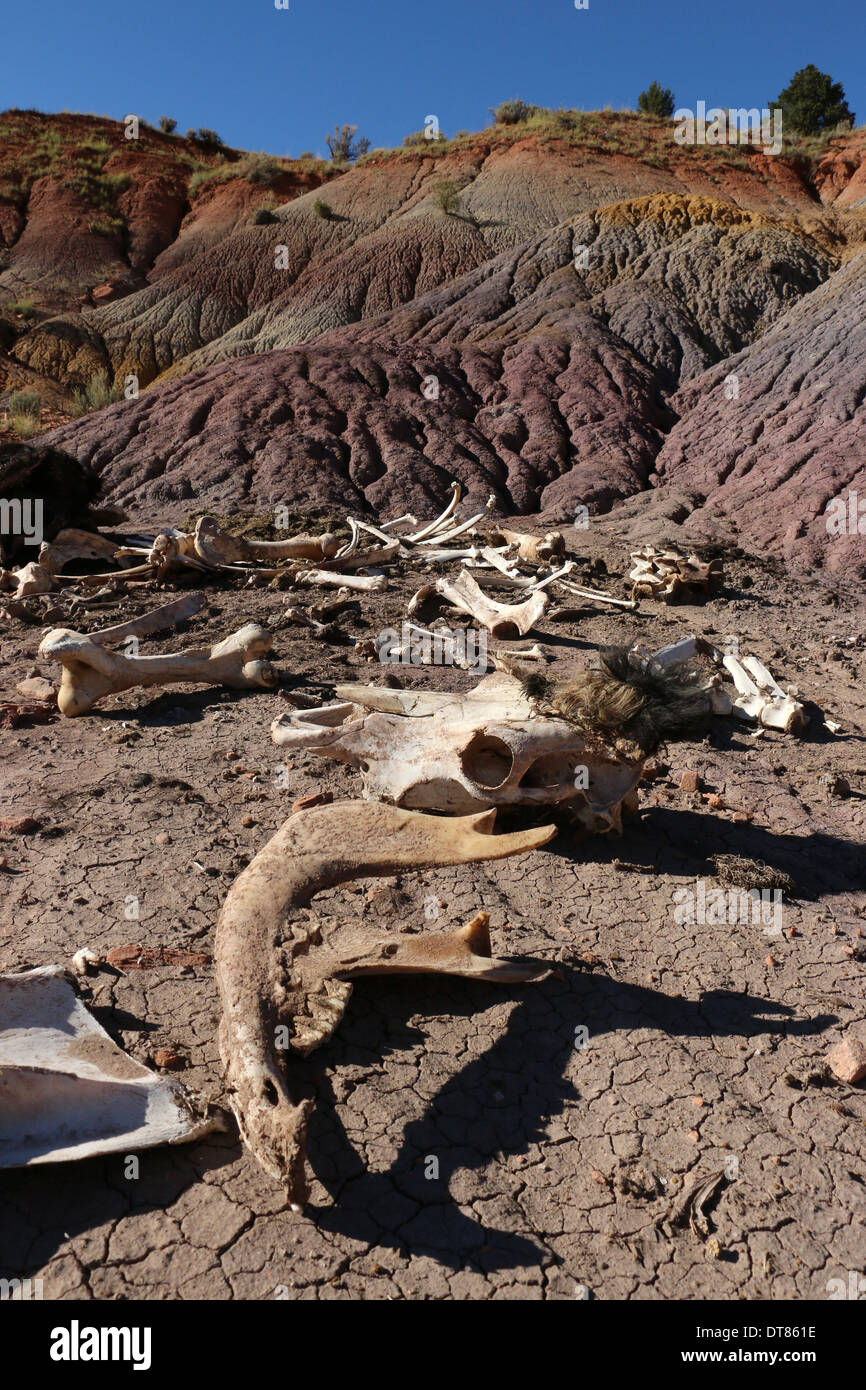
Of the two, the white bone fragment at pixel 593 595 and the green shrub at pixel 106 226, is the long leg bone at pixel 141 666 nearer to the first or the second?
the white bone fragment at pixel 593 595

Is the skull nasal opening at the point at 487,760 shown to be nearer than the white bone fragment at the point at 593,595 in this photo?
Yes

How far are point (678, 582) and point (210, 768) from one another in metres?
4.55

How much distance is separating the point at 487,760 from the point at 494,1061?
3.89 ft

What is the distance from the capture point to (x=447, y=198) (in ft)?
74.5

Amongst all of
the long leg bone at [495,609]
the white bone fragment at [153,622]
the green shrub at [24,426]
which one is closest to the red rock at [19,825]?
the white bone fragment at [153,622]

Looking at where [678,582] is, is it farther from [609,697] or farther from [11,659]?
[11,659]

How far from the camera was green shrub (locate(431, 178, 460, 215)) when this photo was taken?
74.4ft

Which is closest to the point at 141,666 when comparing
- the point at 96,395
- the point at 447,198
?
the point at 96,395

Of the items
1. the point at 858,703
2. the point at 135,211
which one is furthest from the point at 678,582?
the point at 135,211

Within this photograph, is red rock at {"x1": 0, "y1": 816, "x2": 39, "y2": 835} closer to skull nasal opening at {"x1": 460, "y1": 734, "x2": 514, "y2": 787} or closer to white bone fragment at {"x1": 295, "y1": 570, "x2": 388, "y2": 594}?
→ skull nasal opening at {"x1": 460, "y1": 734, "x2": 514, "y2": 787}

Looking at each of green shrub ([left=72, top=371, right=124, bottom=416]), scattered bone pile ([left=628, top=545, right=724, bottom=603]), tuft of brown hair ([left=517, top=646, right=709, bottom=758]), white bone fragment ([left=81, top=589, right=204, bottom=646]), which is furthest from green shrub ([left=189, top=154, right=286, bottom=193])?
tuft of brown hair ([left=517, top=646, right=709, bottom=758])

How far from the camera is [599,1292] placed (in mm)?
1875

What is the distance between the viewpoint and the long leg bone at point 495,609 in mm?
5613

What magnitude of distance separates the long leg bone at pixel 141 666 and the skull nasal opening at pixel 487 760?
1.98 m
